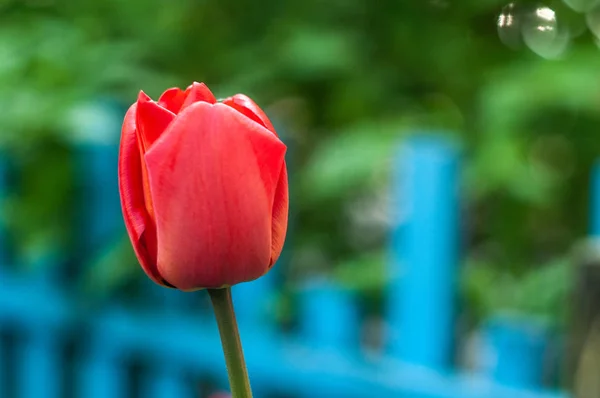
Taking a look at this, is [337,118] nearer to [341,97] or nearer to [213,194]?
[341,97]

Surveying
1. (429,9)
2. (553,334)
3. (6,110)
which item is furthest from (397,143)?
(6,110)

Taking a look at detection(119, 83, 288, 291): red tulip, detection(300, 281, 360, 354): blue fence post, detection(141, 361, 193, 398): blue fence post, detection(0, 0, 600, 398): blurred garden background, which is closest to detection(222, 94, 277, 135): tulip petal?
detection(119, 83, 288, 291): red tulip

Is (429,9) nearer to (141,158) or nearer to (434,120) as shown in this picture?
(434,120)

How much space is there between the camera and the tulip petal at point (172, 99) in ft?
0.64

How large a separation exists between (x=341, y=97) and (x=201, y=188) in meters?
0.87

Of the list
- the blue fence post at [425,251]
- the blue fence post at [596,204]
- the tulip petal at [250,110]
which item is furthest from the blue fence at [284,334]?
the tulip petal at [250,110]

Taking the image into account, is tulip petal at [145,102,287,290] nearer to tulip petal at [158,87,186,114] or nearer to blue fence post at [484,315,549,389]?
tulip petal at [158,87,186,114]

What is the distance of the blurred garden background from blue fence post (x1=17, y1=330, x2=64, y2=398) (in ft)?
0.40

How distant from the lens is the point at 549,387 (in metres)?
0.97

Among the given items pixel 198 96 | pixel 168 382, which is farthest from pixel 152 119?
pixel 168 382

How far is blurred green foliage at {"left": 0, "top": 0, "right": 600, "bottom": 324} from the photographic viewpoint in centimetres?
86

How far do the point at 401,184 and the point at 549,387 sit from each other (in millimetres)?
315

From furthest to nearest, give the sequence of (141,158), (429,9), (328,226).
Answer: (328,226), (429,9), (141,158)

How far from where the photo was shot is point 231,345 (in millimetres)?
168
